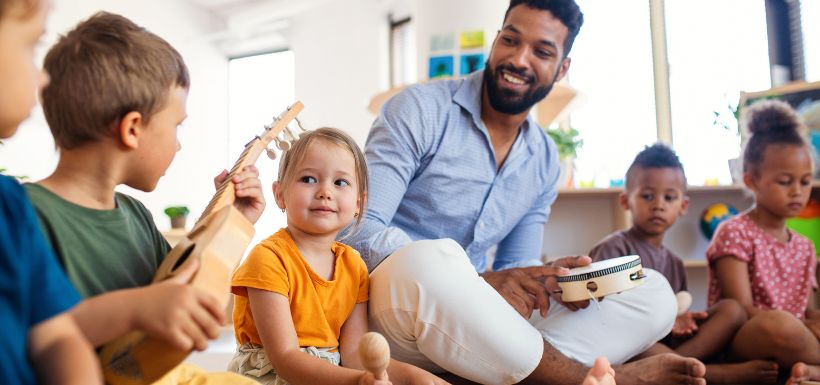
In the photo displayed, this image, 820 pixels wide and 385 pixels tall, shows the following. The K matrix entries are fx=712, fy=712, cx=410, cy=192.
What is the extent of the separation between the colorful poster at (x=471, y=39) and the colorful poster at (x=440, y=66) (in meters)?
0.12

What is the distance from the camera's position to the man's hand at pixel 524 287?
1573mm

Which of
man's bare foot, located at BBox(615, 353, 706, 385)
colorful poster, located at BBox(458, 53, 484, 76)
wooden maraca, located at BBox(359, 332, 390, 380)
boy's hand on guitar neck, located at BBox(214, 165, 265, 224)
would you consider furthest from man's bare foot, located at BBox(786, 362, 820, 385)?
colorful poster, located at BBox(458, 53, 484, 76)

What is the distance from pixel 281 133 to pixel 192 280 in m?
0.60

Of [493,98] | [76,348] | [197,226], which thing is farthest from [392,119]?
[76,348]

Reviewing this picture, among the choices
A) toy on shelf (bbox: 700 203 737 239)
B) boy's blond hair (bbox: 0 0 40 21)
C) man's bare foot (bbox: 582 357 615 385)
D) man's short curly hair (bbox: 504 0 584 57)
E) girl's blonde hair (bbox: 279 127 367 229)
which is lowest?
man's bare foot (bbox: 582 357 615 385)

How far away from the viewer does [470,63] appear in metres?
4.24

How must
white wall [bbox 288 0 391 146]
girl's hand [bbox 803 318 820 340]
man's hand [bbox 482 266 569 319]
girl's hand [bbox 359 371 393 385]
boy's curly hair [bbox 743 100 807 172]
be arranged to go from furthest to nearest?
white wall [bbox 288 0 391 146] < boy's curly hair [bbox 743 100 807 172] < girl's hand [bbox 803 318 820 340] < man's hand [bbox 482 266 569 319] < girl's hand [bbox 359 371 393 385]

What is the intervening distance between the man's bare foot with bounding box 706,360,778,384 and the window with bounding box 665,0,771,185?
9.69 feet

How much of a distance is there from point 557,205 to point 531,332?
9.06ft

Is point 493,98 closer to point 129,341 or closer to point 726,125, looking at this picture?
point 129,341

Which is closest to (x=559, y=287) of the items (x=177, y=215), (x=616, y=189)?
(x=616, y=189)

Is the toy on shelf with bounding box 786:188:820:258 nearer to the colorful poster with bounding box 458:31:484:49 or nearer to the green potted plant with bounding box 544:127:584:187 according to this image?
the green potted plant with bounding box 544:127:584:187

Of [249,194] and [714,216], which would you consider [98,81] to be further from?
[714,216]

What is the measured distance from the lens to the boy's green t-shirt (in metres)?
0.91
